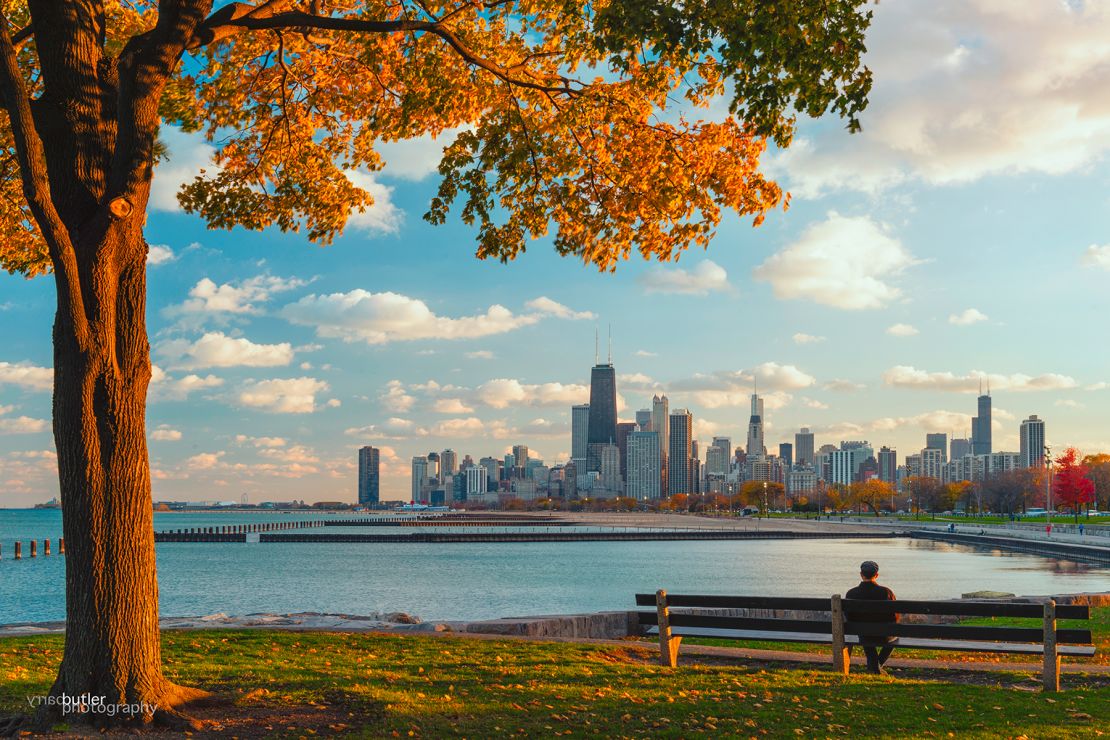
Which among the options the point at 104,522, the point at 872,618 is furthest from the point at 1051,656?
the point at 104,522

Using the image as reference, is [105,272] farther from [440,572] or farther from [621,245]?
[440,572]

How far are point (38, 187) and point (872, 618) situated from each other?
32.0ft

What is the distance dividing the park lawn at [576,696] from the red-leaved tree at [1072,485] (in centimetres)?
13193

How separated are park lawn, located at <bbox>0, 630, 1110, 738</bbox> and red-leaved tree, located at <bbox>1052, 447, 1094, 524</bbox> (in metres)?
132

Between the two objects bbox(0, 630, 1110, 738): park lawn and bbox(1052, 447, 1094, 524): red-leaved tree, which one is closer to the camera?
bbox(0, 630, 1110, 738): park lawn

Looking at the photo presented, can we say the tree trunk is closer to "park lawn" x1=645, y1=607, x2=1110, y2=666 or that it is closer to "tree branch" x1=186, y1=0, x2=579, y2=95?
"tree branch" x1=186, y1=0, x2=579, y2=95

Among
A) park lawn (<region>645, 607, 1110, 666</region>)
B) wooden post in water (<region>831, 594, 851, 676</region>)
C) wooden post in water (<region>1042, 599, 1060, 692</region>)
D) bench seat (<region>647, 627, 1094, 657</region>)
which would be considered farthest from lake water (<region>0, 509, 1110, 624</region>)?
wooden post in water (<region>1042, 599, 1060, 692</region>)

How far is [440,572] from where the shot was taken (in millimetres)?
64438

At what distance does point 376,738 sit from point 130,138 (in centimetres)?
550

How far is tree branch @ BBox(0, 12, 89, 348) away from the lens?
7.83 metres

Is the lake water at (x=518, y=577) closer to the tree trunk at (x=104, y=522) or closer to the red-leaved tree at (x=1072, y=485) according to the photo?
the tree trunk at (x=104, y=522)

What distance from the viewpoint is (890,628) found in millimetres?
11109

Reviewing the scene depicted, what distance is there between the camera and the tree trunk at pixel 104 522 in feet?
25.9

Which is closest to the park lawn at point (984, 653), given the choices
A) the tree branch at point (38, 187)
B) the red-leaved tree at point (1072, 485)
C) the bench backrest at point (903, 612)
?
the bench backrest at point (903, 612)
